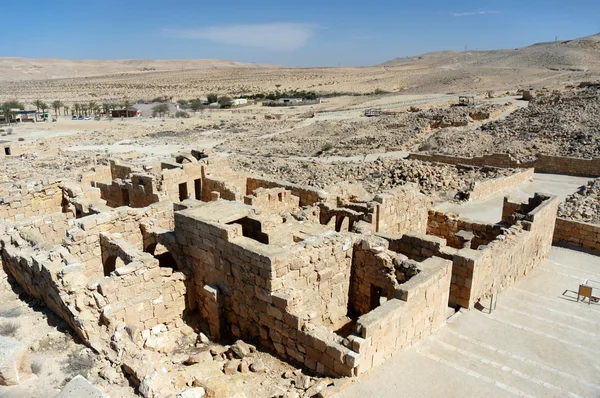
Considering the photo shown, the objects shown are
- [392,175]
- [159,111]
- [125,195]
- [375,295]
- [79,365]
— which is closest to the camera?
[79,365]

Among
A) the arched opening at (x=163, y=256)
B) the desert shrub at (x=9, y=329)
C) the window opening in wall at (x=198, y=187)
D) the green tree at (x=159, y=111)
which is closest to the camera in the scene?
the desert shrub at (x=9, y=329)

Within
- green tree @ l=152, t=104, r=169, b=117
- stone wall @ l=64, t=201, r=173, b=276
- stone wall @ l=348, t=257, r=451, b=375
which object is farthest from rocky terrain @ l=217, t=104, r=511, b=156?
green tree @ l=152, t=104, r=169, b=117

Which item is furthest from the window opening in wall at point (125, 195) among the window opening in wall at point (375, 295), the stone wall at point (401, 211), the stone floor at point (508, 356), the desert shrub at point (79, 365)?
the stone floor at point (508, 356)

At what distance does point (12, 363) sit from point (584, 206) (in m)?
16.8

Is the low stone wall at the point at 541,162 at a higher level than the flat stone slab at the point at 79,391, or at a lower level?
lower

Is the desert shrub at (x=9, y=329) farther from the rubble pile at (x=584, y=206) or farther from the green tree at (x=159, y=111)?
the green tree at (x=159, y=111)

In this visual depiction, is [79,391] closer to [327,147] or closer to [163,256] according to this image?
[163,256]

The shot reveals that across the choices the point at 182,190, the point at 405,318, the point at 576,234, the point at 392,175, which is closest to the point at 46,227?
the point at 182,190

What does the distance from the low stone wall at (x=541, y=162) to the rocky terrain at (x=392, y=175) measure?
4.33 feet

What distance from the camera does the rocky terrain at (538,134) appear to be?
974 inches

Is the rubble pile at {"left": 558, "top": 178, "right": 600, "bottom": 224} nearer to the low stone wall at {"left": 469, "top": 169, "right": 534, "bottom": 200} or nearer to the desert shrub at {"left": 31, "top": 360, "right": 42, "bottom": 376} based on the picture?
the low stone wall at {"left": 469, "top": 169, "right": 534, "bottom": 200}

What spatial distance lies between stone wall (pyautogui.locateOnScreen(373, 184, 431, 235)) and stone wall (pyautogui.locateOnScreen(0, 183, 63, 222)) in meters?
9.93

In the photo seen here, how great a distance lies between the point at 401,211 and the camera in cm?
1277

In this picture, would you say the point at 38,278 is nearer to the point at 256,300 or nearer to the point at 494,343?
the point at 256,300
